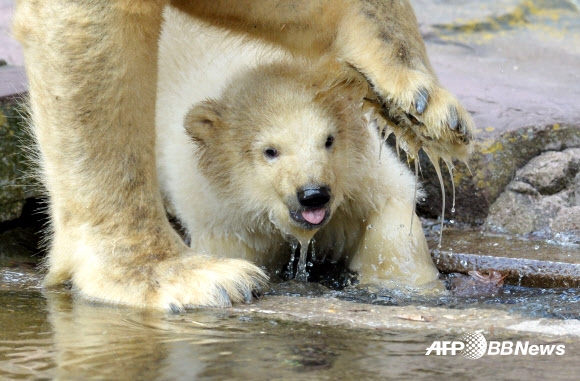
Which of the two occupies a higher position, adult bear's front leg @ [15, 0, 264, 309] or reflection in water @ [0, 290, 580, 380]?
adult bear's front leg @ [15, 0, 264, 309]

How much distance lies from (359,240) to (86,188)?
1.64 meters

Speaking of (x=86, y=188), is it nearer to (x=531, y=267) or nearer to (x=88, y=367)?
(x=88, y=367)

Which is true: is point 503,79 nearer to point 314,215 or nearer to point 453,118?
point 314,215

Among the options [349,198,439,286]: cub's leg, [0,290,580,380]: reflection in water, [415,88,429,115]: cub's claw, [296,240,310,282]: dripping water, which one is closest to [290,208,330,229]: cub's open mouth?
[296,240,310,282]: dripping water

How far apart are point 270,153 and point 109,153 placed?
3.34ft

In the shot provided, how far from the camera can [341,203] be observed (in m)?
4.91

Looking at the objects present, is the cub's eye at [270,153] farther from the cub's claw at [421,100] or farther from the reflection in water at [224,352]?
the reflection in water at [224,352]

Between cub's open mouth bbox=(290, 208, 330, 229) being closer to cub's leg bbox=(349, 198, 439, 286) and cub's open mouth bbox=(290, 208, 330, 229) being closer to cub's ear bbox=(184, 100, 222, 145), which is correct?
cub's leg bbox=(349, 198, 439, 286)

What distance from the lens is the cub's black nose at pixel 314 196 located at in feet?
14.0

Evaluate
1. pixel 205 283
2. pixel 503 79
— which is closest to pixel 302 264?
pixel 205 283

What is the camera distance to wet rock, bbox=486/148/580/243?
16.8ft

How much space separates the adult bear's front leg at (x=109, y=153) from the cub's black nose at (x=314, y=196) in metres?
0.53

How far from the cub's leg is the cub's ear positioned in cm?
90

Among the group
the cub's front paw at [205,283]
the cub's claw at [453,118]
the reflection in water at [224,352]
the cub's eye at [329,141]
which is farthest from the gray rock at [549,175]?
the reflection in water at [224,352]
